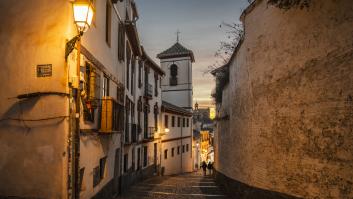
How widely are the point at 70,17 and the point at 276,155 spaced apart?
22.1 feet

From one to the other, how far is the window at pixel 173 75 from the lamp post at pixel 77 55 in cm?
3720

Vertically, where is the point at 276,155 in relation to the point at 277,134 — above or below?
below

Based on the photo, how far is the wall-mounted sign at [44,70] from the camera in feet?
26.4

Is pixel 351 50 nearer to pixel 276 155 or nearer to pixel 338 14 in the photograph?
pixel 338 14

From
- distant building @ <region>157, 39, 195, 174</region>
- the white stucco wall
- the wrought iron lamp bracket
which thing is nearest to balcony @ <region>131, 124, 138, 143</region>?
the wrought iron lamp bracket

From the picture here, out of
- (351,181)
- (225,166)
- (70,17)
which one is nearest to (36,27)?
(70,17)

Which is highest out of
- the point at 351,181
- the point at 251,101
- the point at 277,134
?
the point at 251,101

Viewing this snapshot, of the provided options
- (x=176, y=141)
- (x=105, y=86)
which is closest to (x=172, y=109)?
(x=176, y=141)

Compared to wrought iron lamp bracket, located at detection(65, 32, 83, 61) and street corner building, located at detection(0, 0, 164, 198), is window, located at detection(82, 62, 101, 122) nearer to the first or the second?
street corner building, located at detection(0, 0, 164, 198)

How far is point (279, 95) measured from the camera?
9.66 metres

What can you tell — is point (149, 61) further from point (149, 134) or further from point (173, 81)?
point (173, 81)

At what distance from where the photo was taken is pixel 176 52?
149ft

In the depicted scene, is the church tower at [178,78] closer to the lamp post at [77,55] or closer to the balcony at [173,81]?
the balcony at [173,81]

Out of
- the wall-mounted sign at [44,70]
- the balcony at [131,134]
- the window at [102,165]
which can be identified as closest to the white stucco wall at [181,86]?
the balcony at [131,134]
